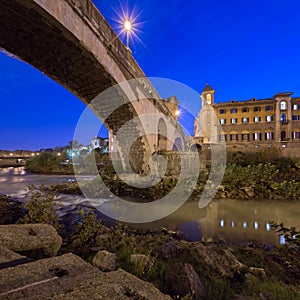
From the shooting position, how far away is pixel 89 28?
8398 mm

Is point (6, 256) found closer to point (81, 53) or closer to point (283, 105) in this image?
point (81, 53)

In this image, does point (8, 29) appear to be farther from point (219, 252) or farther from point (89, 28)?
point (219, 252)

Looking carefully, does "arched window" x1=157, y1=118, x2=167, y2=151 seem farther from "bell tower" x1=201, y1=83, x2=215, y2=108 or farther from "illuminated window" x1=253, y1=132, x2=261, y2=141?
"illuminated window" x1=253, y1=132, x2=261, y2=141

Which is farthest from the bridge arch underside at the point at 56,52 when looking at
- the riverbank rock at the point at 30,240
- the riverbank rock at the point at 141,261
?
the riverbank rock at the point at 141,261

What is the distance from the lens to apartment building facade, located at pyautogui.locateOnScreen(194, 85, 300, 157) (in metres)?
33.8

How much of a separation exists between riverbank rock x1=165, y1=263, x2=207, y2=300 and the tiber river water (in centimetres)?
342

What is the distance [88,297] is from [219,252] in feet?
10.6

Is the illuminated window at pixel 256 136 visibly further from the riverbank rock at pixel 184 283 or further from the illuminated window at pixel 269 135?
the riverbank rock at pixel 184 283

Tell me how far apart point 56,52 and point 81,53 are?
1.08 metres

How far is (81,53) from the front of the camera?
28.1ft

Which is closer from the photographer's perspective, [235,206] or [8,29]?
[8,29]

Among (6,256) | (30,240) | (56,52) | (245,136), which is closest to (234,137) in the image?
(245,136)

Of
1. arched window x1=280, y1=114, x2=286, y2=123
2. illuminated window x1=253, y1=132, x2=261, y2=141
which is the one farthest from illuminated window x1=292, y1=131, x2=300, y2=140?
illuminated window x1=253, y1=132, x2=261, y2=141

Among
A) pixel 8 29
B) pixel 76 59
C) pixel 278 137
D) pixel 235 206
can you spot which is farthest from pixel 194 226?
pixel 278 137
